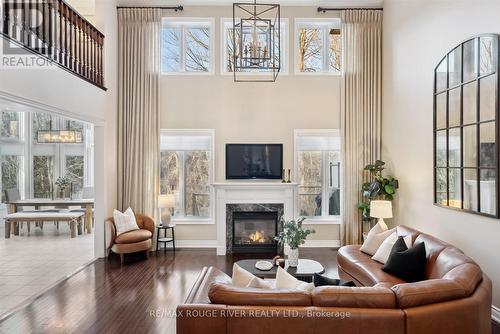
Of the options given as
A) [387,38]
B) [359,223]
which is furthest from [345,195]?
[387,38]

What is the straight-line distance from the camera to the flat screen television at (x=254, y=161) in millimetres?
6461

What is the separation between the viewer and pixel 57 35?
14.6 ft

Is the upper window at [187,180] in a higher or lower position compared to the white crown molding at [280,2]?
lower

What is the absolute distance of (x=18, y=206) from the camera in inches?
316

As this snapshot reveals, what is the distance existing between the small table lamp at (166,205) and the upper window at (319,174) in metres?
2.63

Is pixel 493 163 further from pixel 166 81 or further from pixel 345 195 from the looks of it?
pixel 166 81

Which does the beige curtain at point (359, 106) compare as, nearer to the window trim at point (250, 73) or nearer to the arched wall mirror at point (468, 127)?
the window trim at point (250, 73)

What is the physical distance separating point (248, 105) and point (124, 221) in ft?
10.9

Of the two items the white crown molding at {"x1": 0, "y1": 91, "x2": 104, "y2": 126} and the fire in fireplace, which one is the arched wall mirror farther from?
the white crown molding at {"x1": 0, "y1": 91, "x2": 104, "y2": 126}

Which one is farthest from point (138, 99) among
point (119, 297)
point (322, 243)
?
point (322, 243)

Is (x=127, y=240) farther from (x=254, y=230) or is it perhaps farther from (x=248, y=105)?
(x=248, y=105)

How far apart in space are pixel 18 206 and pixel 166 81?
5.31 m

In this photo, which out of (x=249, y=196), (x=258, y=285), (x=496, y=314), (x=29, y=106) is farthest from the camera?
(x=249, y=196)

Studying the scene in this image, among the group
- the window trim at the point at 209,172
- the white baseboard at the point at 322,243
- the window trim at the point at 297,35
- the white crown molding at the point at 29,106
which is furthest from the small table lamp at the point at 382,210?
the white crown molding at the point at 29,106
